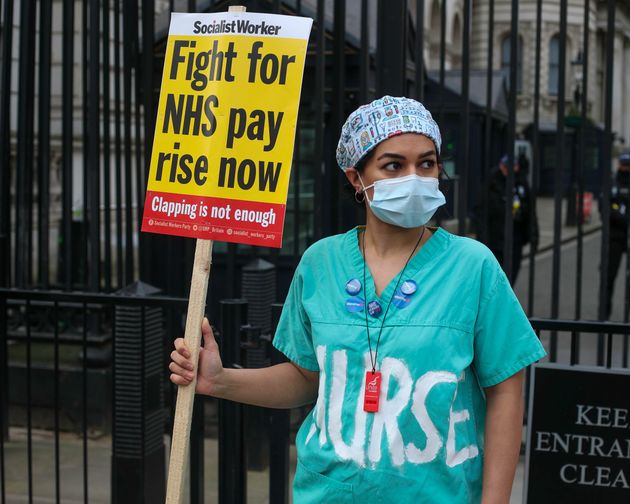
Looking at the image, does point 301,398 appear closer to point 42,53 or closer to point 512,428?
point 512,428

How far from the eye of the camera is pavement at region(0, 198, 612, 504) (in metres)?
5.24

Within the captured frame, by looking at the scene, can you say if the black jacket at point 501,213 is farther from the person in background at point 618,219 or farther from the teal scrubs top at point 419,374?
the teal scrubs top at point 419,374

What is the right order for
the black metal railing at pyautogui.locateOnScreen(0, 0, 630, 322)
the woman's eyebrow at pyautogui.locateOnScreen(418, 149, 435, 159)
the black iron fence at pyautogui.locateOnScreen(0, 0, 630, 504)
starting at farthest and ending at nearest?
the black metal railing at pyautogui.locateOnScreen(0, 0, 630, 322)
the black iron fence at pyautogui.locateOnScreen(0, 0, 630, 504)
the woman's eyebrow at pyautogui.locateOnScreen(418, 149, 435, 159)

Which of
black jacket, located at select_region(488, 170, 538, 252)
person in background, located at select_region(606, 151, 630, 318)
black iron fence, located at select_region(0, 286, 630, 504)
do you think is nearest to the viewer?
black iron fence, located at select_region(0, 286, 630, 504)

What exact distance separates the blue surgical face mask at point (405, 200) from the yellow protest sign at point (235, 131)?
0.41m

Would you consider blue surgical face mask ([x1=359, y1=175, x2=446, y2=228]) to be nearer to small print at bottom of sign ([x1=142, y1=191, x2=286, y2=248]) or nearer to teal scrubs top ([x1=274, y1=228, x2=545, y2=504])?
teal scrubs top ([x1=274, y1=228, x2=545, y2=504])

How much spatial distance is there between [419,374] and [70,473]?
13.3ft

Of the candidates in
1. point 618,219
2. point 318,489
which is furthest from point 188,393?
point 618,219

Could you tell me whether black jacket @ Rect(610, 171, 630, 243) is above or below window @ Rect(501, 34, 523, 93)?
below

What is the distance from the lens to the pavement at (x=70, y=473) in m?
5.24

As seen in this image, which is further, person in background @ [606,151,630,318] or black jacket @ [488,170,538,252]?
person in background @ [606,151,630,318]

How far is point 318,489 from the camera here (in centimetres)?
226

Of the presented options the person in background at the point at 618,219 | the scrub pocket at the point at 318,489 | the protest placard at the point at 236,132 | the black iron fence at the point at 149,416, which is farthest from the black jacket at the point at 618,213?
the scrub pocket at the point at 318,489

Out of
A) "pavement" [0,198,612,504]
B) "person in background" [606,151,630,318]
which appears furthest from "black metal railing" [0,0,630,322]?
"person in background" [606,151,630,318]
